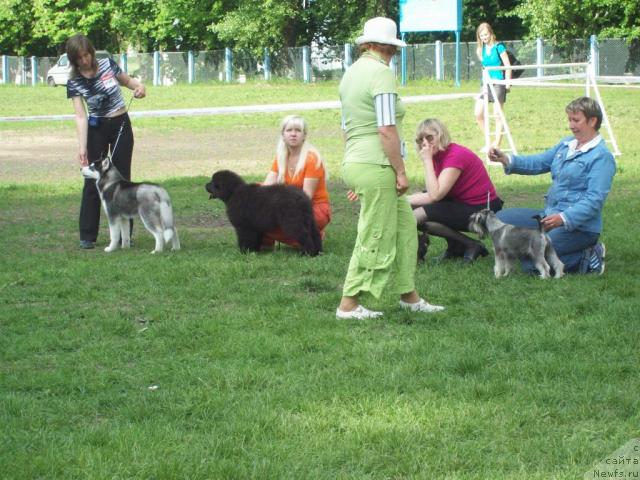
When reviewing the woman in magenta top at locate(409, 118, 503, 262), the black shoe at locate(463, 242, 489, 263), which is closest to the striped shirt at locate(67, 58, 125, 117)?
the woman in magenta top at locate(409, 118, 503, 262)

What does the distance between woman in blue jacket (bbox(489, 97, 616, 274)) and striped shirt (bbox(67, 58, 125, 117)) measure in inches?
151

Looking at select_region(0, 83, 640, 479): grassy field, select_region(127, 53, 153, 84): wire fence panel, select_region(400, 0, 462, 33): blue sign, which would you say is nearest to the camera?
select_region(0, 83, 640, 479): grassy field

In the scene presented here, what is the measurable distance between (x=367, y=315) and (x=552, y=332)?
123cm

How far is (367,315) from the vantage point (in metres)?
6.83

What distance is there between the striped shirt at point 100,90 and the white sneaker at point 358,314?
3947mm

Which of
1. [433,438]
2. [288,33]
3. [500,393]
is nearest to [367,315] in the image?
[500,393]

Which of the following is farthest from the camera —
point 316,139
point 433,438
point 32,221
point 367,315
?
point 316,139

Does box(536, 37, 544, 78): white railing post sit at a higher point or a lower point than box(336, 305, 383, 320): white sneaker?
higher

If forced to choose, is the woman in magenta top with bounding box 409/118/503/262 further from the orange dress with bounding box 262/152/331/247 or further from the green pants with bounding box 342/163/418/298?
the green pants with bounding box 342/163/418/298

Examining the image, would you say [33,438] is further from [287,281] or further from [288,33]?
[288,33]

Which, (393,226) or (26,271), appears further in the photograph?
(26,271)

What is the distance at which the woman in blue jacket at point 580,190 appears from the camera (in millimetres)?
7828

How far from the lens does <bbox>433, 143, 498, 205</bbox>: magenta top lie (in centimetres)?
843

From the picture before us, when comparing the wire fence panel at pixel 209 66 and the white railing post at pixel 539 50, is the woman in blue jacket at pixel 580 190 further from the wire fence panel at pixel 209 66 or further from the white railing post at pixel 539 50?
the wire fence panel at pixel 209 66
